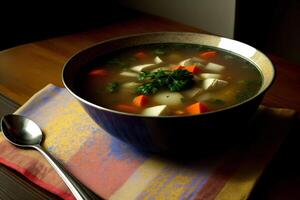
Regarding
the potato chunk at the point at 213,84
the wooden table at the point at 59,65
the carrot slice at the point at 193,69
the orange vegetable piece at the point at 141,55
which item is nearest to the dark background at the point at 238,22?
the wooden table at the point at 59,65

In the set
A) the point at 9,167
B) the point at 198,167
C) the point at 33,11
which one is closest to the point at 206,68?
the point at 198,167

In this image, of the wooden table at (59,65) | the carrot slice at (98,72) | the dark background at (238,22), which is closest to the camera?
the carrot slice at (98,72)

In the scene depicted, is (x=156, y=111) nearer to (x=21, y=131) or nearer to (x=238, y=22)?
(x=21, y=131)

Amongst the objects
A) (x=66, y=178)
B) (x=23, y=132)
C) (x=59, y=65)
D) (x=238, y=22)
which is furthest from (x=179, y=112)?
(x=238, y=22)

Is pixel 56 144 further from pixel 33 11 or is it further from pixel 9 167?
pixel 33 11

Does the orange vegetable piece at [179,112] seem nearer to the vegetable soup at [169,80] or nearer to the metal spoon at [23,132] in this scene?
the vegetable soup at [169,80]

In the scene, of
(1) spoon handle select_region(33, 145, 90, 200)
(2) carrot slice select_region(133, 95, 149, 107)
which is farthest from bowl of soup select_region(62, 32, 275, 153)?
(1) spoon handle select_region(33, 145, 90, 200)
